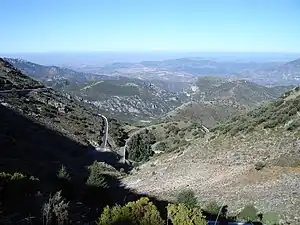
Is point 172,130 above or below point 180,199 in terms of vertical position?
below

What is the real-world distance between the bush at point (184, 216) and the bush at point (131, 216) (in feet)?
2.22

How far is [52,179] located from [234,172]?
13.9 meters

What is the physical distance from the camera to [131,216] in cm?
1689

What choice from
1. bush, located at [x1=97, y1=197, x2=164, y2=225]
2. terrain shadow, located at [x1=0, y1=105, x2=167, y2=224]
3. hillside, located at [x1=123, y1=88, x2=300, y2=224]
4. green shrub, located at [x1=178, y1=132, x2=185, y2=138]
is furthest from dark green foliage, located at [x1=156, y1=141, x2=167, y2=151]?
bush, located at [x1=97, y1=197, x2=164, y2=225]

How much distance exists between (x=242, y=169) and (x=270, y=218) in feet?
27.9

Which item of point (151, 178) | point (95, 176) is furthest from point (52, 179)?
point (151, 178)

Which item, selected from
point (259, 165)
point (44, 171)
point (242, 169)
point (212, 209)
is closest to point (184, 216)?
point (212, 209)

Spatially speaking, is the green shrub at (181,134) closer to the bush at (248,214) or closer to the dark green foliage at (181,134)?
the dark green foliage at (181,134)

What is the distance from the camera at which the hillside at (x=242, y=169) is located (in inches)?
967

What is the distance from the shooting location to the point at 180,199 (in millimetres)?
25234

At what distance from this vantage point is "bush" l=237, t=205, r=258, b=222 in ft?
73.1

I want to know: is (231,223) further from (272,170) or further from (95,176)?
(95,176)

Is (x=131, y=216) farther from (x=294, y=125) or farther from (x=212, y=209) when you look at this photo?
(x=294, y=125)

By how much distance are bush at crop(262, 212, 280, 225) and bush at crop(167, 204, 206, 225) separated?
568 cm
